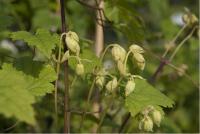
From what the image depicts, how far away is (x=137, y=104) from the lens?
1340 mm

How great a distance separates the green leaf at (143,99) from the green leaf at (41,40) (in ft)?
0.87

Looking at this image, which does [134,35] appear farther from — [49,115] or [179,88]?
[179,88]

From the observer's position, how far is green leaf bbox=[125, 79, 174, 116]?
1.32m

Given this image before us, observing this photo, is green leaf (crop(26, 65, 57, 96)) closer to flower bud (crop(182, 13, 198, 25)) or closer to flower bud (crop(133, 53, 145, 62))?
flower bud (crop(133, 53, 145, 62))

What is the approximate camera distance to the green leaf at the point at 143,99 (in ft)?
4.33

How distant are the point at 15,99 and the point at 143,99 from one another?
463 mm

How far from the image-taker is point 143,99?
4.52 ft

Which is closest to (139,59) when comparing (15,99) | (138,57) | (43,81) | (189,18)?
(138,57)

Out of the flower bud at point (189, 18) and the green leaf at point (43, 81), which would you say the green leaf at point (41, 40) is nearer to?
the green leaf at point (43, 81)

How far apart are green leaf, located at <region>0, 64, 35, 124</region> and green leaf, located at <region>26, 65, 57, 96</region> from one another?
0.17m

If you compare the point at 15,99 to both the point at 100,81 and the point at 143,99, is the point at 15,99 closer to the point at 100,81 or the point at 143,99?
the point at 100,81

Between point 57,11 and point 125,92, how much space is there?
1.35 meters

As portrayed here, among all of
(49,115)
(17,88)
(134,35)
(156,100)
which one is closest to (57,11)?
(49,115)

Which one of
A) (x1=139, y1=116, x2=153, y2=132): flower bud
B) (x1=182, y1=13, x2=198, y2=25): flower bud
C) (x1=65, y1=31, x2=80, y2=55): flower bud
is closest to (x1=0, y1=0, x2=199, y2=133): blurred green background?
(x1=182, y1=13, x2=198, y2=25): flower bud
